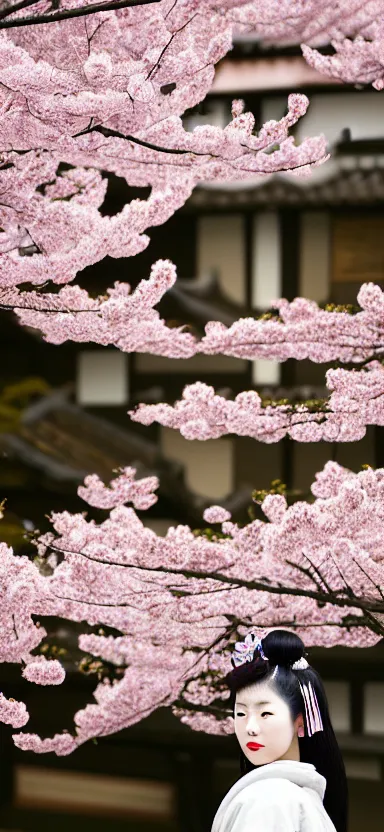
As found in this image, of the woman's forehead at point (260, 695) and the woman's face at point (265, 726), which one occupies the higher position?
the woman's forehead at point (260, 695)

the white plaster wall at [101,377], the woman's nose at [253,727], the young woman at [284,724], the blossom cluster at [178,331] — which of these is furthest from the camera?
the white plaster wall at [101,377]

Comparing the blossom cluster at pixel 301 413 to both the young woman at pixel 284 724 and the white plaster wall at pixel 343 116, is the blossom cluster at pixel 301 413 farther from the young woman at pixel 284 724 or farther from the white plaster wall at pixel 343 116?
the young woman at pixel 284 724

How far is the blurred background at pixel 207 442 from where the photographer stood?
23.3 feet

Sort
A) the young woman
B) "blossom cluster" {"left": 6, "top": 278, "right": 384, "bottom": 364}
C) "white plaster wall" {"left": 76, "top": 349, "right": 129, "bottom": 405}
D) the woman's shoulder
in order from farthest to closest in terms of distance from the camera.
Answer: "white plaster wall" {"left": 76, "top": 349, "right": 129, "bottom": 405}
"blossom cluster" {"left": 6, "top": 278, "right": 384, "bottom": 364}
the young woman
the woman's shoulder

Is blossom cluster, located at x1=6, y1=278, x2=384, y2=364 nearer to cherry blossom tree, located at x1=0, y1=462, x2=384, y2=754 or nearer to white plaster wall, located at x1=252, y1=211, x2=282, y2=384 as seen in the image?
cherry blossom tree, located at x1=0, y1=462, x2=384, y2=754

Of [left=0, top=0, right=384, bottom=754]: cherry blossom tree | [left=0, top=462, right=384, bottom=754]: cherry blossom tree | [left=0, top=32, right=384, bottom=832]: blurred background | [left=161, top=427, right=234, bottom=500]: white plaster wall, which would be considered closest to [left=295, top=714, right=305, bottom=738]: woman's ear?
[left=0, top=0, right=384, bottom=754]: cherry blossom tree

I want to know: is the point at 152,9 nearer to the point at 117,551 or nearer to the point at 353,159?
the point at 353,159

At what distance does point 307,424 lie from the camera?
551cm

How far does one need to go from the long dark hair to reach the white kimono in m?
0.16

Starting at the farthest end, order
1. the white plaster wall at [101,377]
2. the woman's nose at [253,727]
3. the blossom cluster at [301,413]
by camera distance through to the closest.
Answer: the white plaster wall at [101,377]
the blossom cluster at [301,413]
the woman's nose at [253,727]

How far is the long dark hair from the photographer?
291 cm

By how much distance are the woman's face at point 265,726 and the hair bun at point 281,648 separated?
99 millimetres

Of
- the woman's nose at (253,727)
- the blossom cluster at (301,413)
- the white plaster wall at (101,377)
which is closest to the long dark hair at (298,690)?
the woman's nose at (253,727)

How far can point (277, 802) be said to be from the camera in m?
2.61
